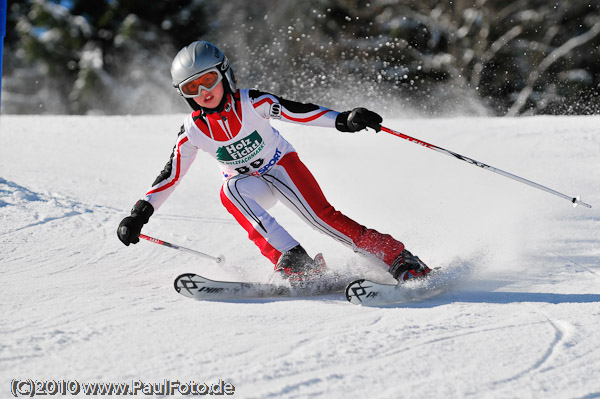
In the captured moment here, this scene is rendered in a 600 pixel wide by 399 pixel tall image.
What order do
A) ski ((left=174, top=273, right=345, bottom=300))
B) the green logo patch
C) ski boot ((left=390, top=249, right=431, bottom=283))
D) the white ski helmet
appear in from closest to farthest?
ski ((left=174, top=273, right=345, bottom=300)) → ski boot ((left=390, top=249, right=431, bottom=283)) → the white ski helmet → the green logo patch

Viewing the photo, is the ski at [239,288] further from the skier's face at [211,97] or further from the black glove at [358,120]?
the skier's face at [211,97]

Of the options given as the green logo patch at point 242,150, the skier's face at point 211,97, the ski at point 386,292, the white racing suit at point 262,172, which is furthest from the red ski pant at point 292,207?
the skier's face at point 211,97

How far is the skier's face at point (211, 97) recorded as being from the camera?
10.8 ft


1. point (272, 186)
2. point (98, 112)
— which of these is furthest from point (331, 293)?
point (98, 112)

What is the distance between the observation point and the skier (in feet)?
10.7

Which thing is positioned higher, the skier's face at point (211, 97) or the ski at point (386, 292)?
the skier's face at point (211, 97)

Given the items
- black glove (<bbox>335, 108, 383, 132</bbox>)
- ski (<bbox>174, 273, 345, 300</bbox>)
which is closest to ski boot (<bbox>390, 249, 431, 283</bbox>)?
ski (<bbox>174, 273, 345, 300</bbox>)

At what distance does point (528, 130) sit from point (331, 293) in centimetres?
487

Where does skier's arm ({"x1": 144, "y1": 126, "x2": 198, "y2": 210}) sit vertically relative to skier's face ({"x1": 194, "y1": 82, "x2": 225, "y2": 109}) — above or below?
below

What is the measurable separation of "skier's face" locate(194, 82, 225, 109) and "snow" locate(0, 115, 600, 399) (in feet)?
2.97

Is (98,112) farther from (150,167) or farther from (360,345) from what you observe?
(360,345)

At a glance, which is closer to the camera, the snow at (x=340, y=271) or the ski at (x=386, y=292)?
the snow at (x=340, y=271)

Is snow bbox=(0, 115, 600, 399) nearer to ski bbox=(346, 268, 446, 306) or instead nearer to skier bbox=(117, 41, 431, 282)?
ski bbox=(346, 268, 446, 306)

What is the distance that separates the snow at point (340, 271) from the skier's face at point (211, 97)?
0.91 meters
